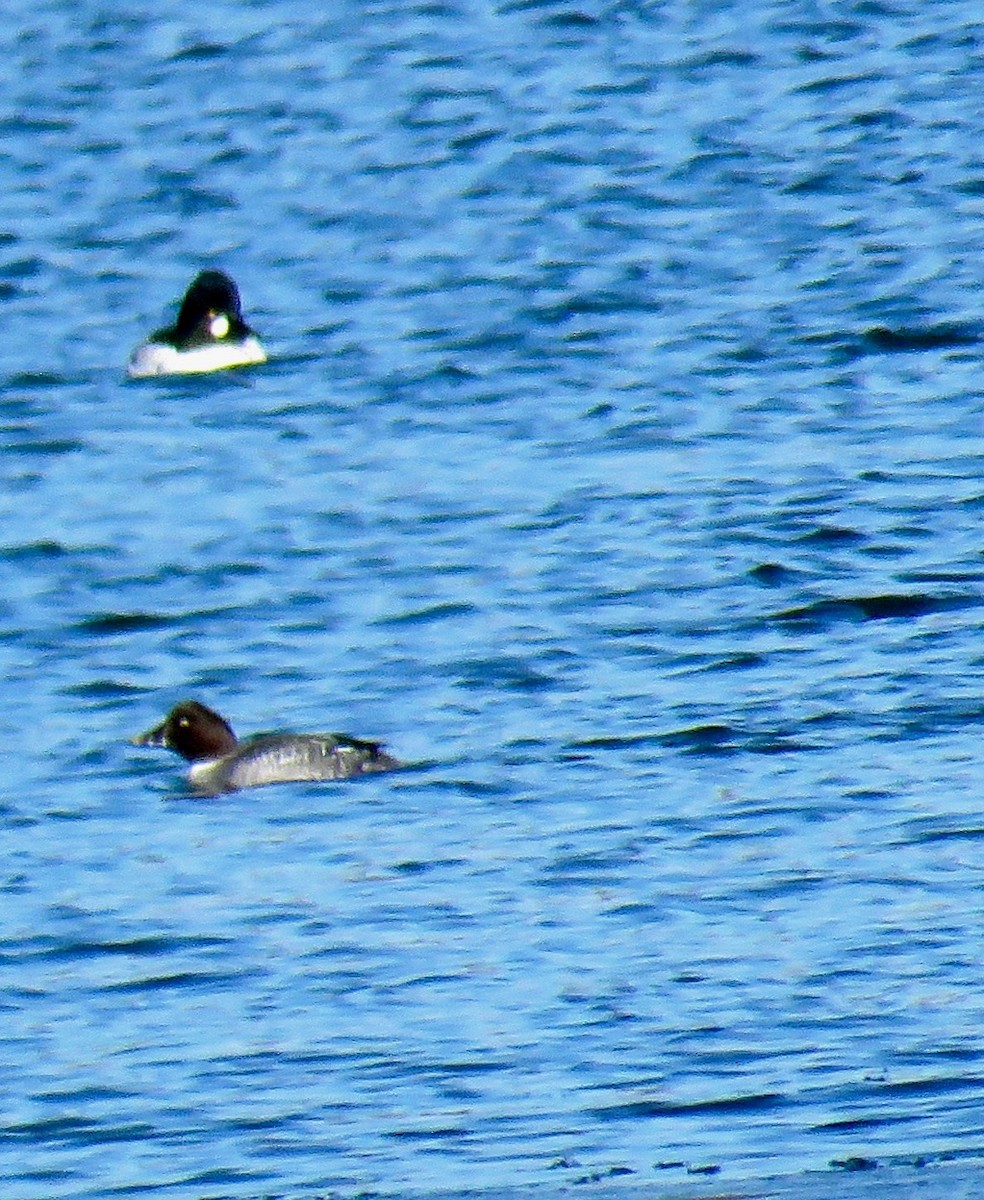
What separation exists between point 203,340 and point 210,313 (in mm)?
305

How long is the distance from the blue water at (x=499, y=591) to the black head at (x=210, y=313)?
390 millimetres

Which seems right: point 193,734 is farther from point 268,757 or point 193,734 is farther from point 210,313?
point 210,313

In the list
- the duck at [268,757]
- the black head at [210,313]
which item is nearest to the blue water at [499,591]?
the duck at [268,757]

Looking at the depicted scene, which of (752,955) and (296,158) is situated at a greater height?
(752,955)

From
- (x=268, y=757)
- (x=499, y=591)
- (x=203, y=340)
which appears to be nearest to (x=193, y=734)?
(x=268, y=757)

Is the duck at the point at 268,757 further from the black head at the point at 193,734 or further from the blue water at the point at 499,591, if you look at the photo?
the blue water at the point at 499,591

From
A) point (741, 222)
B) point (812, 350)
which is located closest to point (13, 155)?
point (741, 222)

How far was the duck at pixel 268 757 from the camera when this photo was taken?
12383 mm

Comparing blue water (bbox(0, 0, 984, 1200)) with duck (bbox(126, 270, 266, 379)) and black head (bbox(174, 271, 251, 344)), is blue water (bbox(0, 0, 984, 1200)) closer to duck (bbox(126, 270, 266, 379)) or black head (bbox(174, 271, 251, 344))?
duck (bbox(126, 270, 266, 379))

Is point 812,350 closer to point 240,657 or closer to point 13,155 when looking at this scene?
point 240,657

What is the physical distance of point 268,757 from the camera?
41.5 feet

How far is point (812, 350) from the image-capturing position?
64.1 feet

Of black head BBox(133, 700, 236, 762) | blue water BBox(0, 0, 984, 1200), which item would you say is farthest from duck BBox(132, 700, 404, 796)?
blue water BBox(0, 0, 984, 1200)

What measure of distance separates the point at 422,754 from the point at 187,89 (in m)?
15.1
